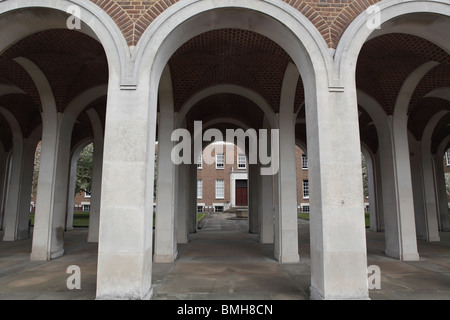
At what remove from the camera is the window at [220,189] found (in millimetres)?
30750

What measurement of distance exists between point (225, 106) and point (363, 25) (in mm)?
7278

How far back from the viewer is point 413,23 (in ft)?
16.2

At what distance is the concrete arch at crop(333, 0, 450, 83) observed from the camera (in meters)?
4.47

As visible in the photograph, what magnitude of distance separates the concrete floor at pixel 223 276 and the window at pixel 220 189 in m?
21.4

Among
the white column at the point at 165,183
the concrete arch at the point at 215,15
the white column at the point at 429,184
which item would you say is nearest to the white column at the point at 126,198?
the concrete arch at the point at 215,15

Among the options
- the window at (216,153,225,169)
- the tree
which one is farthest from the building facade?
the window at (216,153,225,169)

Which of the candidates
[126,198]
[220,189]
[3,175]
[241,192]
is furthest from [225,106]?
[241,192]

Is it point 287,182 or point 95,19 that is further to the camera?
point 287,182

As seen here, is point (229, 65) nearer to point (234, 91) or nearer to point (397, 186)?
point (234, 91)

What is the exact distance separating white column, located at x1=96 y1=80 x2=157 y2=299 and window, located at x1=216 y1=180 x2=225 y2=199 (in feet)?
86.3

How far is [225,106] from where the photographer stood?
37.6ft

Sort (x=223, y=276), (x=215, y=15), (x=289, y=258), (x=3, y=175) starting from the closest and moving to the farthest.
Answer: (x=215, y=15), (x=223, y=276), (x=289, y=258), (x=3, y=175)

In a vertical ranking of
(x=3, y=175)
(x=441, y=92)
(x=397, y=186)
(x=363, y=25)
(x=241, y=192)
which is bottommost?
(x=397, y=186)

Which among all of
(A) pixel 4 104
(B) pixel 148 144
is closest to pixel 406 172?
(B) pixel 148 144
